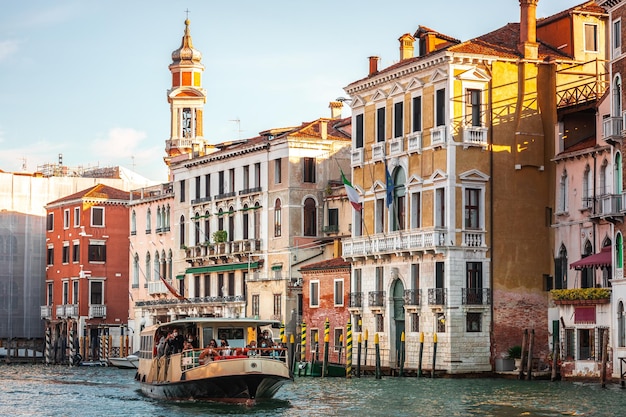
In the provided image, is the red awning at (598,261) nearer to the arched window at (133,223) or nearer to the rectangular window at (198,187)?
the rectangular window at (198,187)

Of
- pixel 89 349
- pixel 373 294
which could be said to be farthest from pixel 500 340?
pixel 89 349

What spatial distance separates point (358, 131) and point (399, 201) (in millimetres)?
3930

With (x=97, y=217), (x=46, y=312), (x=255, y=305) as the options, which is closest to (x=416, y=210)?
(x=255, y=305)

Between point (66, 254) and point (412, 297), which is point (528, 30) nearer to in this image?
point (412, 297)

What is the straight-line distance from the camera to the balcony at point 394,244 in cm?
4606

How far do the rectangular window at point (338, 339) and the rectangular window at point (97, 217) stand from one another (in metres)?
24.7

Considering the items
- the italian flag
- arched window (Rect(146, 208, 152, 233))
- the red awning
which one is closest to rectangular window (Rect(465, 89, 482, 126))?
the italian flag

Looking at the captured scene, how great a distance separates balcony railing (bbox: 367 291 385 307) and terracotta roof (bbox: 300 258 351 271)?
7.48 ft

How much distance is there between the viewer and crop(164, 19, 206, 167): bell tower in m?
74.4

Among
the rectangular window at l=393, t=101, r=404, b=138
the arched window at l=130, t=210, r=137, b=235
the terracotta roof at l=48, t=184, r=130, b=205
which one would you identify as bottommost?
the arched window at l=130, t=210, r=137, b=235

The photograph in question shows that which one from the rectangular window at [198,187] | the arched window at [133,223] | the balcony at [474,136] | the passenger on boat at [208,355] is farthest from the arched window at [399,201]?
the arched window at [133,223]

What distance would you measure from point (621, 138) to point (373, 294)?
13.5 m

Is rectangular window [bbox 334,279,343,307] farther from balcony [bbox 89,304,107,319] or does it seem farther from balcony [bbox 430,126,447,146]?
balcony [bbox 89,304,107,319]

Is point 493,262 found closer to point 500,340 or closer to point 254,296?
point 500,340
